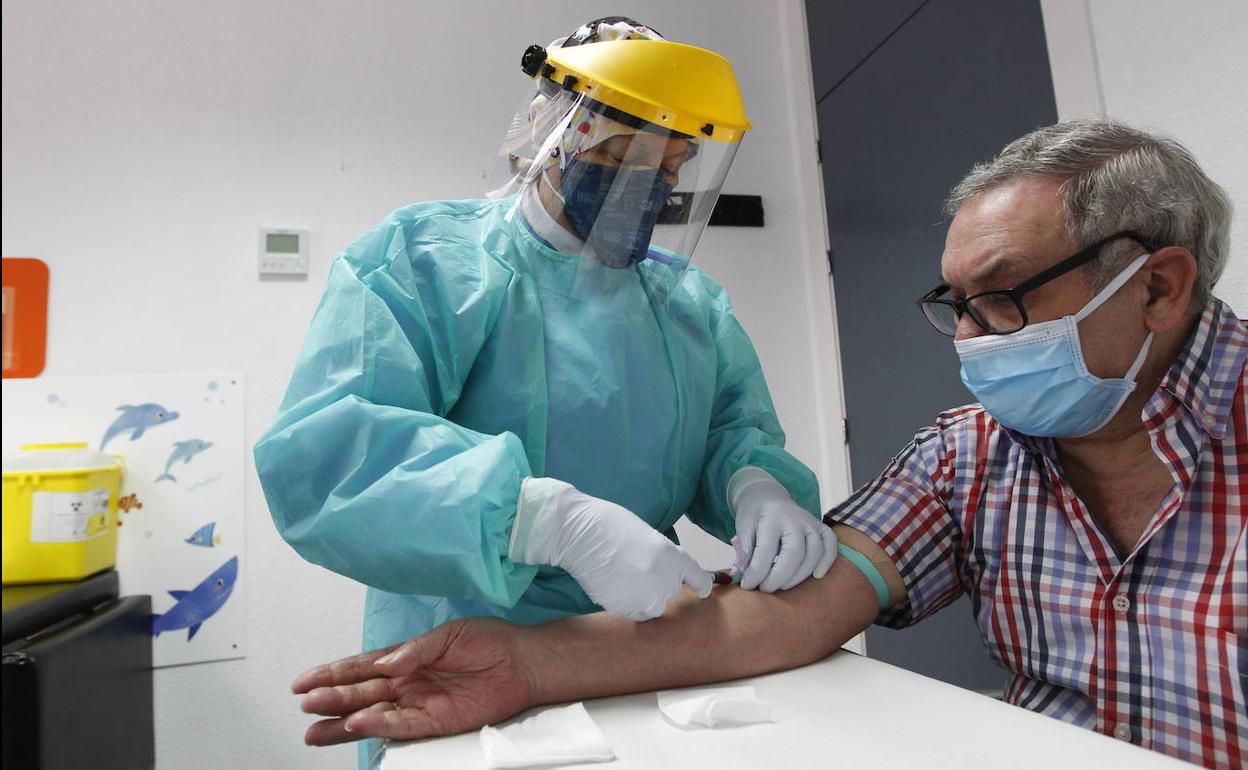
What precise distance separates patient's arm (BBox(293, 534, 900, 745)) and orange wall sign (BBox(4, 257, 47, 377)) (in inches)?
21.3

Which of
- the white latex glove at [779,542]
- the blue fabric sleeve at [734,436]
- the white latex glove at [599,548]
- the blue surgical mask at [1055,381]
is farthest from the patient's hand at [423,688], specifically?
the blue surgical mask at [1055,381]

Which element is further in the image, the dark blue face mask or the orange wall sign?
the dark blue face mask

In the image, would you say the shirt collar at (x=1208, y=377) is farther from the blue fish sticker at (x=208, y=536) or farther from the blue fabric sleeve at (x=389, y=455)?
the blue fish sticker at (x=208, y=536)

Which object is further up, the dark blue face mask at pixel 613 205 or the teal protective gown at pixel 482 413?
the dark blue face mask at pixel 613 205

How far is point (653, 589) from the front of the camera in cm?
92

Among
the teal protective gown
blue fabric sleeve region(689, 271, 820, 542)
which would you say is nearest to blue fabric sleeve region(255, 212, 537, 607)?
the teal protective gown

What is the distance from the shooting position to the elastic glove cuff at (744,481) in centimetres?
115

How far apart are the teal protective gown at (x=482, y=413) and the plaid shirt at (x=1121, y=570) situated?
238 millimetres

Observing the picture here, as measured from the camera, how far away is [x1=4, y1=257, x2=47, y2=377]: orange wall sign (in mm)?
275

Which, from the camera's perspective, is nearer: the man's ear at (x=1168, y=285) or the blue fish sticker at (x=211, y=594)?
the man's ear at (x=1168, y=285)

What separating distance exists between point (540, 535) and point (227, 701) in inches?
65.8

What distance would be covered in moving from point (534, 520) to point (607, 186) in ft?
1.70

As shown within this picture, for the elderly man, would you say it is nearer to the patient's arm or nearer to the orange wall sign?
the patient's arm

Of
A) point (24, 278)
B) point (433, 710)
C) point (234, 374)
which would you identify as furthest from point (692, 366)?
point (234, 374)
